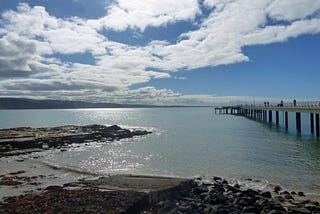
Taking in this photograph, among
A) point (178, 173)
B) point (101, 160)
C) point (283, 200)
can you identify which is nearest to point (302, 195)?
point (283, 200)

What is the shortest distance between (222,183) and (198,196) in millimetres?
4741

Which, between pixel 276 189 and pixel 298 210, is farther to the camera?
pixel 276 189

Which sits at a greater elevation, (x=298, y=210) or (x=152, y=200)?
(x=152, y=200)

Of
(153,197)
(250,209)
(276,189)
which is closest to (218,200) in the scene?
(250,209)

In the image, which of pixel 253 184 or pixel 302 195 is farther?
pixel 253 184

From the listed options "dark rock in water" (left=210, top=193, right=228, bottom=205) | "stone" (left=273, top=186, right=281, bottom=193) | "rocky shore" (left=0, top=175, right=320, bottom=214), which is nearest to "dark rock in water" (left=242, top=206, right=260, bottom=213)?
"rocky shore" (left=0, top=175, right=320, bottom=214)

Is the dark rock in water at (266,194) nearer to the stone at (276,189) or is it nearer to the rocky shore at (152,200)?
the rocky shore at (152,200)

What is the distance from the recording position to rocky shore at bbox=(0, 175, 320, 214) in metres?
14.6

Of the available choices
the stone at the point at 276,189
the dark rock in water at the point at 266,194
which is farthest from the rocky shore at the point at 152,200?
the stone at the point at 276,189

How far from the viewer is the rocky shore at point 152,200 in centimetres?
1455

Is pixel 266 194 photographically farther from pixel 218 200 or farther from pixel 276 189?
pixel 218 200

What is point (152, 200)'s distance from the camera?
54.3ft

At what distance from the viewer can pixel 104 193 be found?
16297 millimetres

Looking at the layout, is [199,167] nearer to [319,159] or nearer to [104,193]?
[319,159]
